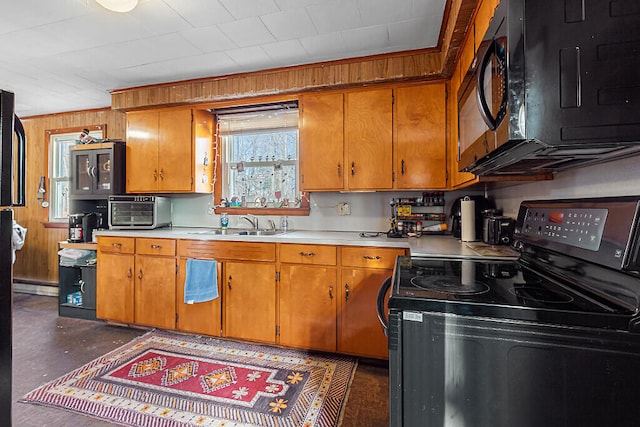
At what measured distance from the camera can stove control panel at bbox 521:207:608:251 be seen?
3.22 feet

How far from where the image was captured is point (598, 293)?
0.92m

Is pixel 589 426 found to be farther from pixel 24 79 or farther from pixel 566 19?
pixel 24 79

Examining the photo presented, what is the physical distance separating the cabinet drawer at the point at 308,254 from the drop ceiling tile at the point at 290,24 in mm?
1526

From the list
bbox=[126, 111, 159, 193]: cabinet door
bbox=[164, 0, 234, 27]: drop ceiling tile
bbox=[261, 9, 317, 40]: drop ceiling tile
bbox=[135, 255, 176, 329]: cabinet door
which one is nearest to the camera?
bbox=[164, 0, 234, 27]: drop ceiling tile

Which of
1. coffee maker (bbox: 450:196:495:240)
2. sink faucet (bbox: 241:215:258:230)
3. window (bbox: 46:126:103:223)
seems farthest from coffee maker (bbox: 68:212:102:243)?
coffee maker (bbox: 450:196:495:240)

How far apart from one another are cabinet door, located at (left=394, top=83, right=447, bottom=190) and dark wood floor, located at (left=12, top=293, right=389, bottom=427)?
147 cm

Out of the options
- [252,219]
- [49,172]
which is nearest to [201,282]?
[252,219]

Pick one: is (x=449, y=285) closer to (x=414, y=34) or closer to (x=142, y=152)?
(x=414, y=34)

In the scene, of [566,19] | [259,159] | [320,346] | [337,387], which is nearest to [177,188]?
[259,159]

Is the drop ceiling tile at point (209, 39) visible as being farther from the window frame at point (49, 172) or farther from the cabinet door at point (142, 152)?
the window frame at point (49, 172)

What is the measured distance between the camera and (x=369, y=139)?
264 cm

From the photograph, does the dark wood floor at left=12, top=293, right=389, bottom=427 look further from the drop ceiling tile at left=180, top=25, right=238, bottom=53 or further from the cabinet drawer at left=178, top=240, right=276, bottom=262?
the drop ceiling tile at left=180, top=25, right=238, bottom=53

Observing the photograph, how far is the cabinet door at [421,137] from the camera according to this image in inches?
98.7

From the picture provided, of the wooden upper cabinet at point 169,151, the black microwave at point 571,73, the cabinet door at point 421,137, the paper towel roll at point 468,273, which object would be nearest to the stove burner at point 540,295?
the paper towel roll at point 468,273
